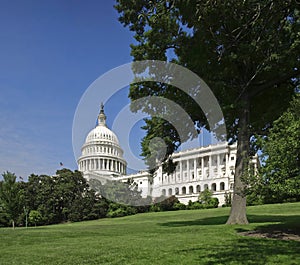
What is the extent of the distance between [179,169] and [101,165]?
24.1 m

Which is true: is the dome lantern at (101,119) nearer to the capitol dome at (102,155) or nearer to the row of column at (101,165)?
the capitol dome at (102,155)

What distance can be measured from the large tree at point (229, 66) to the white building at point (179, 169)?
5869 cm

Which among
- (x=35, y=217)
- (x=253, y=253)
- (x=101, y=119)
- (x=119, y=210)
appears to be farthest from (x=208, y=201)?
(x=101, y=119)

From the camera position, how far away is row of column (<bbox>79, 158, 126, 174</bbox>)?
108562mm

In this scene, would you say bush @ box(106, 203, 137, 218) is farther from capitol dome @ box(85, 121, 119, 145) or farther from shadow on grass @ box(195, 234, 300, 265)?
shadow on grass @ box(195, 234, 300, 265)

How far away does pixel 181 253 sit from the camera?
8234mm

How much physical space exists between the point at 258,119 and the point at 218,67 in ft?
14.5

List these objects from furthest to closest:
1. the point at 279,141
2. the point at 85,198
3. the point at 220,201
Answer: the point at 220,201 → the point at 85,198 → the point at 279,141

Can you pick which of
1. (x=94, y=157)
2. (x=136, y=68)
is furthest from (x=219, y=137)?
(x=94, y=157)

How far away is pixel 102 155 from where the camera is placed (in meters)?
109

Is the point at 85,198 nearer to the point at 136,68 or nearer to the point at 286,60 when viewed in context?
the point at 136,68

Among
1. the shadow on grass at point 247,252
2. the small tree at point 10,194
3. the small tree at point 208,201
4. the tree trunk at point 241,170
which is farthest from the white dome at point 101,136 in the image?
the shadow on grass at point 247,252

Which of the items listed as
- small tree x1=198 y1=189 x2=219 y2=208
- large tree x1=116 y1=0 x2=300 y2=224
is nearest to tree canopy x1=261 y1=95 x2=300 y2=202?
large tree x1=116 y1=0 x2=300 y2=224

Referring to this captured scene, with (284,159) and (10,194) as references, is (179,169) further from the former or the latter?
(284,159)
